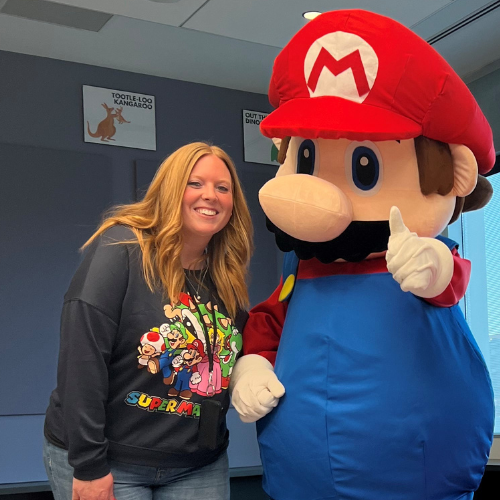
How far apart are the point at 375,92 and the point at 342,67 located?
9 cm

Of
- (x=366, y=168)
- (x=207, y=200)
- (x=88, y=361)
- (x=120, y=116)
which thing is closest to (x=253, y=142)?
(x=120, y=116)

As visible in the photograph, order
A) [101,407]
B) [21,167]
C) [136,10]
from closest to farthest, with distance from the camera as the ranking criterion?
[101,407] → [136,10] → [21,167]

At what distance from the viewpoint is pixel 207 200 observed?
1845 millimetres

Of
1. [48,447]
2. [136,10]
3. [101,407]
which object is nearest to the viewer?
[101,407]

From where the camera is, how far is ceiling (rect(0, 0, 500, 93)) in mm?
3242

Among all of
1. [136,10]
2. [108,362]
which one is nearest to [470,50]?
[136,10]

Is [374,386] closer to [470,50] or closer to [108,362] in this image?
[108,362]

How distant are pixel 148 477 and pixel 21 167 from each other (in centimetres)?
243

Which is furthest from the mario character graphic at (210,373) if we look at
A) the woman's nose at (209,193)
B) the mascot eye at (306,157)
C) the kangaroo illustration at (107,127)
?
the kangaroo illustration at (107,127)

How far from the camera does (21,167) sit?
12.2 ft

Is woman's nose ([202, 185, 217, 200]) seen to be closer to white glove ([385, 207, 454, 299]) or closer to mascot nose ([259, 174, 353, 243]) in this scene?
mascot nose ([259, 174, 353, 243])

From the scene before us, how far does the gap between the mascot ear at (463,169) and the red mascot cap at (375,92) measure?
23 mm

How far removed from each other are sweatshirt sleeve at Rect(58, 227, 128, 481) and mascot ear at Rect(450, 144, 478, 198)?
81 cm

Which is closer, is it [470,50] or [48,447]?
[48,447]
